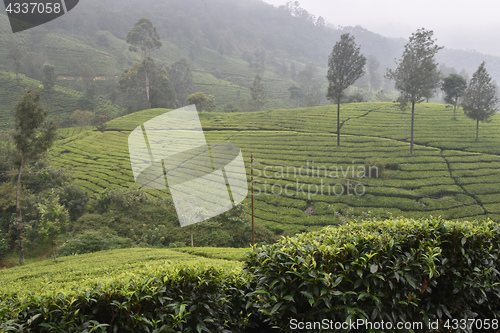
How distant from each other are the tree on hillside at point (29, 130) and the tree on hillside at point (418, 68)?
19670 millimetres

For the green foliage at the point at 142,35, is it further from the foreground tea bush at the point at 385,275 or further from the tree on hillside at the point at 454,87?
the foreground tea bush at the point at 385,275

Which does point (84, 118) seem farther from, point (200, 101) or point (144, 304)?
point (144, 304)

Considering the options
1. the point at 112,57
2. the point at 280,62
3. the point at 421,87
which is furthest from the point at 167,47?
the point at 421,87

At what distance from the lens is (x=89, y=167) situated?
20.6 meters

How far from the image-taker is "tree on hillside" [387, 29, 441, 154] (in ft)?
60.1

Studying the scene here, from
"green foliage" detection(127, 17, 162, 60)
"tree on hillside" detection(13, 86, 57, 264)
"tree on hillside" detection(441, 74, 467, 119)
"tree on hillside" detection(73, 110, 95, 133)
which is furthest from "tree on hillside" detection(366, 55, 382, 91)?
"tree on hillside" detection(13, 86, 57, 264)

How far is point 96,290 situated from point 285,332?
1603 millimetres

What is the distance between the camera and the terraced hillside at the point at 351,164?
14711 mm

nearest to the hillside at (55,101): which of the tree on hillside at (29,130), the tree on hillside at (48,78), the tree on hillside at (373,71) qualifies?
the tree on hillside at (48,78)

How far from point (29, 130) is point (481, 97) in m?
25.5

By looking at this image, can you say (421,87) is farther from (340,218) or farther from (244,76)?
(244,76)

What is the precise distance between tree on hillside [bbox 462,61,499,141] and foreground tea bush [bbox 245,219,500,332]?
2065 cm

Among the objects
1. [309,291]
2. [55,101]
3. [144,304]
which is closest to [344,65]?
[309,291]

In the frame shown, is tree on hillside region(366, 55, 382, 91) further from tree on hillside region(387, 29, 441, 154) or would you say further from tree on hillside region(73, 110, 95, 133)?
tree on hillside region(73, 110, 95, 133)
